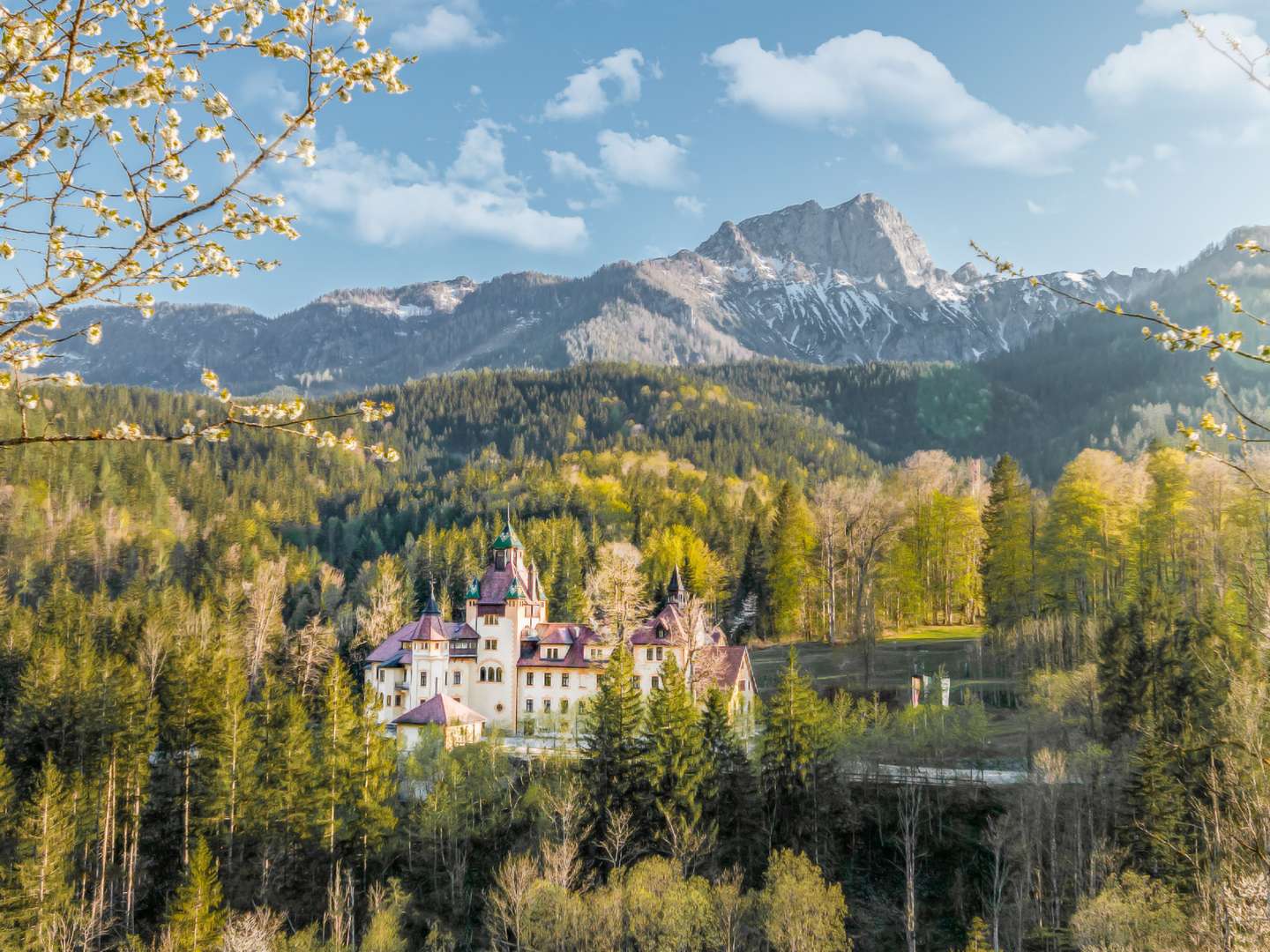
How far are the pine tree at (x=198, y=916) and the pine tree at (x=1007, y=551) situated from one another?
43.1 metres

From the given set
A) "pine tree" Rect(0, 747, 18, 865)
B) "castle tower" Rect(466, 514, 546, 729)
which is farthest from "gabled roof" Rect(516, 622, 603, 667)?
"pine tree" Rect(0, 747, 18, 865)

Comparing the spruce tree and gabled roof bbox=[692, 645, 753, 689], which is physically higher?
gabled roof bbox=[692, 645, 753, 689]

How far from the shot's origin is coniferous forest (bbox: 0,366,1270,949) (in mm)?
30641

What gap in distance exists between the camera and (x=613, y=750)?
40469mm

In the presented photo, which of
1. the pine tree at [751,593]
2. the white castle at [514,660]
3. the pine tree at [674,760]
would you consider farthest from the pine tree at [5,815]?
the pine tree at [751,593]

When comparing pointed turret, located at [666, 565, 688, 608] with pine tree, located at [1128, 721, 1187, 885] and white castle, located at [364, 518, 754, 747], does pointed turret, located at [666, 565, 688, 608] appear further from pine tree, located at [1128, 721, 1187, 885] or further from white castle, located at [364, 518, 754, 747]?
pine tree, located at [1128, 721, 1187, 885]

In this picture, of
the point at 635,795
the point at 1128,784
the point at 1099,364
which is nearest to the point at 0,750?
the point at 635,795

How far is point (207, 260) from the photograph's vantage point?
570cm

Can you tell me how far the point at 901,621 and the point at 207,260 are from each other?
227 ft

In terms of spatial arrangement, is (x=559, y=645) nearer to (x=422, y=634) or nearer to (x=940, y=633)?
(x=422, y=634)

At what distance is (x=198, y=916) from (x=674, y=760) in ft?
61.8

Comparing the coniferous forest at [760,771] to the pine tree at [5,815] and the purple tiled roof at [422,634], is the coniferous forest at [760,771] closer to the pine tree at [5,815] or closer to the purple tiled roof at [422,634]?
the pine tree at [5,815]

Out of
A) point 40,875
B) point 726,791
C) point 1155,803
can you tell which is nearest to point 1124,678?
point 1155,803

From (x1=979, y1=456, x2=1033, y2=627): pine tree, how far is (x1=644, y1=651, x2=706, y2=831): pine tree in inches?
937
